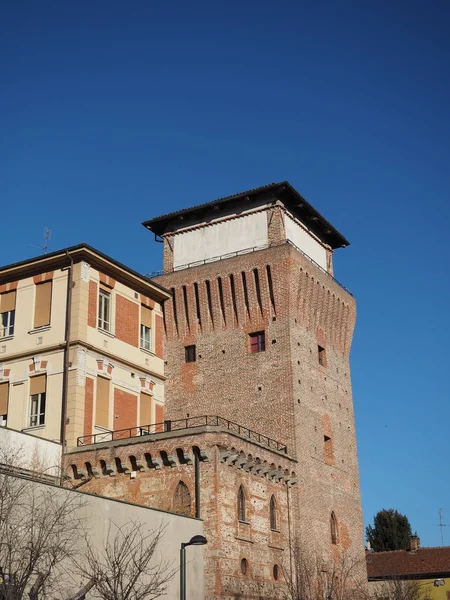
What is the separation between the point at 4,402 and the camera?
35.5m

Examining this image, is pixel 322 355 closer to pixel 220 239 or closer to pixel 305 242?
pixel 305 242

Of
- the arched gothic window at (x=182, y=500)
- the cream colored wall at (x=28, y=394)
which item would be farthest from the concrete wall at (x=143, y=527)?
the cream colored wall at (x=28, y=394)

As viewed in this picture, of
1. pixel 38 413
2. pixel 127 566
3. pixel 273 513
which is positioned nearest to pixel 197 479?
pixel 273 513

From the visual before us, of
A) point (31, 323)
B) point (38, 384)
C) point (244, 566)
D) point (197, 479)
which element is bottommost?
point (244, 566)

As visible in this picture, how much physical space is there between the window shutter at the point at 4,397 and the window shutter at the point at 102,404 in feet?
13.3

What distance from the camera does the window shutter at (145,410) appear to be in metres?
37.4

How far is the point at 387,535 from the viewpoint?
227 feet

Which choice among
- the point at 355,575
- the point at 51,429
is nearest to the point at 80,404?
the point at 51,429

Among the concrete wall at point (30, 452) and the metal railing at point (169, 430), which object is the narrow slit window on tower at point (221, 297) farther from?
the concrete wall at point (30, 452)

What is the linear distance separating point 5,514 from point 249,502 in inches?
501

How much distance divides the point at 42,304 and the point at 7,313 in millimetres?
2094

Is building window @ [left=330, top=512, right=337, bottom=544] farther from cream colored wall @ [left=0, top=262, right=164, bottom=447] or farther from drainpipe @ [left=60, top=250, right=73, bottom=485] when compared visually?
drainpipe @ [left=60, top=250, right=73, bottom=485]

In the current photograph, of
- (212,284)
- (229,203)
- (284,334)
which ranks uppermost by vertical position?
(229,203)

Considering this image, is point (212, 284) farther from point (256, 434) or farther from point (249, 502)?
point (249, 502)
